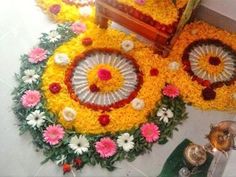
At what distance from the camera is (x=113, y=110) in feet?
5.95

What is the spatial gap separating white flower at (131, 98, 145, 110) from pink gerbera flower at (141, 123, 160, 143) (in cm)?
10

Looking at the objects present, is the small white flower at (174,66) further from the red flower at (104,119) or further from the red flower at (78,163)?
the red flower at (78,163)

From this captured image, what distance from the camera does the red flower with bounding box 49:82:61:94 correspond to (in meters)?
1.85

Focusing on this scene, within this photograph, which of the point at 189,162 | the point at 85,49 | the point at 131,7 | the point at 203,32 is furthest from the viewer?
the point at 203,32

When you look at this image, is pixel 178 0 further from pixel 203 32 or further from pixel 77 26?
pixel 77 26

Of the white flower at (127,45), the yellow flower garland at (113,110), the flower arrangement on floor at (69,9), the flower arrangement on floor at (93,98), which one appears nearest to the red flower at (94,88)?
the flower arrangement on floor at (93,98)

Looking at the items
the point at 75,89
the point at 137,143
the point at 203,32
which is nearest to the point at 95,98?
the point at 75,89

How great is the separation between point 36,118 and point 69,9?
84 cm

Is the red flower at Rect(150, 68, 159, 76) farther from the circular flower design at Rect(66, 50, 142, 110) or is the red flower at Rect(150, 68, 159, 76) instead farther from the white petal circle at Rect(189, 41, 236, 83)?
the white petal circle at Rect(189, 41, 236, 83)

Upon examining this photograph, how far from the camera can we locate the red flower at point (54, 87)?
1848 mm

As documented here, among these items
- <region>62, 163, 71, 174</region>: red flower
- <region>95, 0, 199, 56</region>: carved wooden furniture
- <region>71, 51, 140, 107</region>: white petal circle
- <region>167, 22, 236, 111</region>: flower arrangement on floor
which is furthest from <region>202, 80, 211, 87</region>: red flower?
<region>62, 163, 71, 174</region>: red flower

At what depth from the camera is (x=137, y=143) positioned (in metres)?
1.72

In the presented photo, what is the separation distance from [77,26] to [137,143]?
0.89 metres

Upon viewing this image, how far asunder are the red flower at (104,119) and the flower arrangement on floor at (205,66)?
451 millimetres
